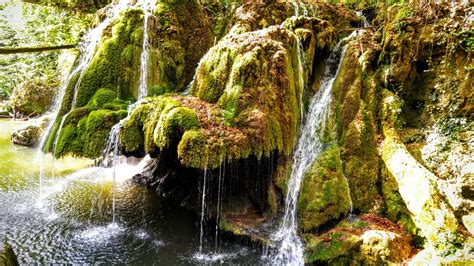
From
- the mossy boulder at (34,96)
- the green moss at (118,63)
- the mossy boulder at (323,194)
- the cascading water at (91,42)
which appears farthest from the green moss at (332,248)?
the mossy boulder at (34,96)

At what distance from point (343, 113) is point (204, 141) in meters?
4.74

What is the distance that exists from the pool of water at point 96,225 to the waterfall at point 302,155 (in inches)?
32.5

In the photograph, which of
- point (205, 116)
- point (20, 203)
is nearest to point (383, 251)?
point (205, 116)

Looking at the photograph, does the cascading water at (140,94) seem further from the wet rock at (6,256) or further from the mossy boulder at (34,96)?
the mossy boulder at (34,96)

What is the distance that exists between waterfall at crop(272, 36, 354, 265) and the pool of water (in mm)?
825

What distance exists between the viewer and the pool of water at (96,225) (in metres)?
7.76

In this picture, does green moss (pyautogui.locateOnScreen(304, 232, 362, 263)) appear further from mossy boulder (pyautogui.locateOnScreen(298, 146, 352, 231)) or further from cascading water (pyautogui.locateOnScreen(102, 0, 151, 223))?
cascading water (pyautogui.locateOnScreen(102, 0, 151, 223))

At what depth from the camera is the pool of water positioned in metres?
7.76

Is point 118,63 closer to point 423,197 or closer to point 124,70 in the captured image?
point 124,70

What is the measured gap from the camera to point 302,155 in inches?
377

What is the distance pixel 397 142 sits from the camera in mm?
8766

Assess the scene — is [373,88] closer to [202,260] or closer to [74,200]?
[202,260]

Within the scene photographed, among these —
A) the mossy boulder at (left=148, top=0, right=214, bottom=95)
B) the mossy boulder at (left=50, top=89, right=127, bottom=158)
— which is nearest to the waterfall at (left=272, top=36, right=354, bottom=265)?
the mossy boulder at (left=148, top=0, right=214, bottom=95)

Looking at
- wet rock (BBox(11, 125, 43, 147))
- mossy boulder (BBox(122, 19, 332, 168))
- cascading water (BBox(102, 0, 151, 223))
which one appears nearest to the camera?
mossy boulder (BBox(122, 19, 332, 168))
